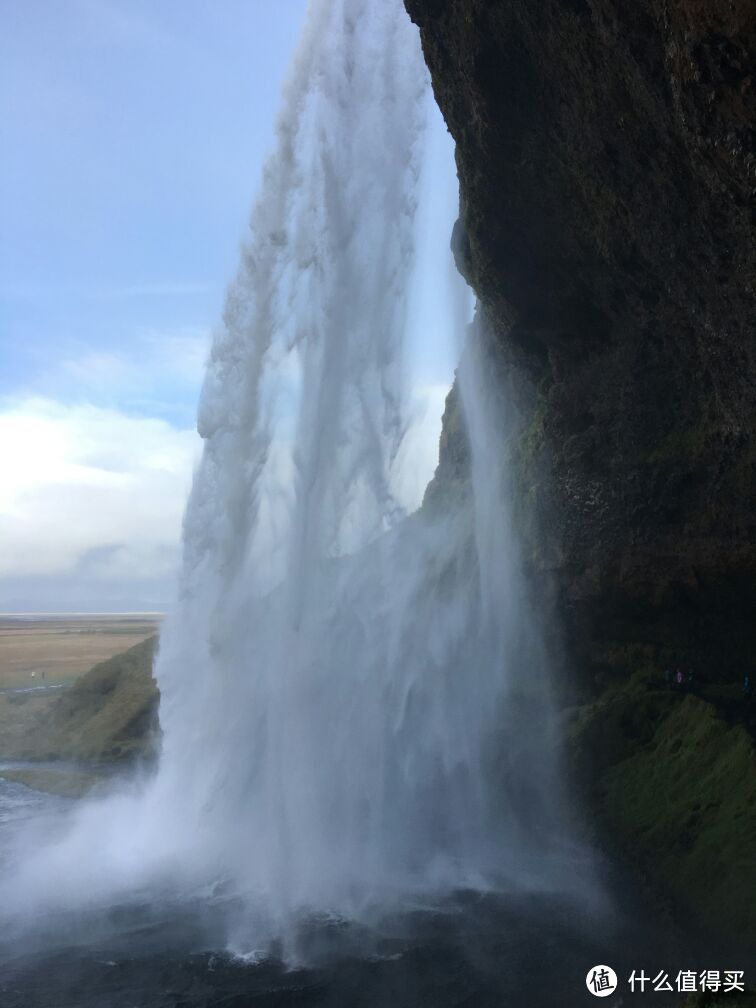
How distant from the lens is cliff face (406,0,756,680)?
1641cm

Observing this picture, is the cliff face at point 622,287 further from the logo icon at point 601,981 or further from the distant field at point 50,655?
the distant field at point 50,655

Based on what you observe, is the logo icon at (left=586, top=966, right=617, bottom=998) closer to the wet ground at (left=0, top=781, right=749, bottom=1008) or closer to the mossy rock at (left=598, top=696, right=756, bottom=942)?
the wet ground at (left=0, top=781, right=749, bottom=1008)

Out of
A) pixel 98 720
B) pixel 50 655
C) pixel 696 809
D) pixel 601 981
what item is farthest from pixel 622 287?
pixel 50 655

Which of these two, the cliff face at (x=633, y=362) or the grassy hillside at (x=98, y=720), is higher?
the cliff face at (x=633, y=362)

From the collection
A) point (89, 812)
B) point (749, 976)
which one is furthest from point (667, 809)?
point (89, 812)

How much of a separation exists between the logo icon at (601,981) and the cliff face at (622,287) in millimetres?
11190

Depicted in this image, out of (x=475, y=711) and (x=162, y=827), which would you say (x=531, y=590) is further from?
(x=162, y=827)

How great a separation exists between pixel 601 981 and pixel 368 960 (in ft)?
14.2

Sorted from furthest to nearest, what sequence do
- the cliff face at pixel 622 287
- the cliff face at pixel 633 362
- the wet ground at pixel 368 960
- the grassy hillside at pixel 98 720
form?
the grassy hillside at pixel 98 720 → the cliff face at pixel 633 362 → the cliff face at pixel 622 287 → the wet ground at pixel 368 960

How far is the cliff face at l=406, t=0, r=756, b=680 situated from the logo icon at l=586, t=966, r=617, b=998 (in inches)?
441

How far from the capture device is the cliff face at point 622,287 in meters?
16.4

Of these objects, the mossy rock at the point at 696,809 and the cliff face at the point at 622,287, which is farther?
the mossy rock at the point at 696,809

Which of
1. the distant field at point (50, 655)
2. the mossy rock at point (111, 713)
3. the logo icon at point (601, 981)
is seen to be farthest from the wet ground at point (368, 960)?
the distant field at point (50, 655)

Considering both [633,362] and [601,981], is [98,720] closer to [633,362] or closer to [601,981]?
[633,362]
